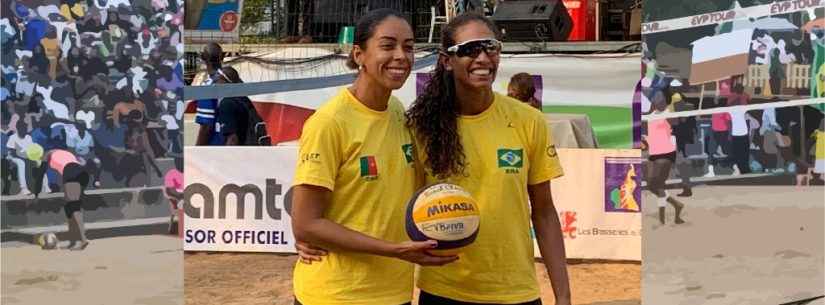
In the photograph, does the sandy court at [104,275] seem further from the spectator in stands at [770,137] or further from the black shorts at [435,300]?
the spectator in stands at [770,137]

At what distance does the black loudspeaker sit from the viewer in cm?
1198

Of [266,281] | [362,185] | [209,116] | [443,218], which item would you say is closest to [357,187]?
[362,185]

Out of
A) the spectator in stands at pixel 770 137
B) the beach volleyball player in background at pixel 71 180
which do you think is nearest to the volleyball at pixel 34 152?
the beach volleyball player in background at pixel 71 180

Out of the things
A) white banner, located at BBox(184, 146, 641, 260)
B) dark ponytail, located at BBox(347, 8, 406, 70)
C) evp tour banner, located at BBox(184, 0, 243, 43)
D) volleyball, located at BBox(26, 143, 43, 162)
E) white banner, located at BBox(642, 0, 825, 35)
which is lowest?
white banner, located at BBox(184, 146, 641, 260)

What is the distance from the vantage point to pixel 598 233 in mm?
8133

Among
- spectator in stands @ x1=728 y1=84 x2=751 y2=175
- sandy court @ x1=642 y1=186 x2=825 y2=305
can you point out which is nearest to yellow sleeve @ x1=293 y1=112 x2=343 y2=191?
sandy court @ x1=642 y1=186 x2=825 y2=305

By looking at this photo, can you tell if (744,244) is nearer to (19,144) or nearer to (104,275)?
(104,275)

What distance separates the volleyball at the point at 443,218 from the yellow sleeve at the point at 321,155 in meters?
0.22

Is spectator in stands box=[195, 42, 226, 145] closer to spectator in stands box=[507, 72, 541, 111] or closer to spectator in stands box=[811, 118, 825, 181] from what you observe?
spectator in stands box=[507, 72, 541, 111]

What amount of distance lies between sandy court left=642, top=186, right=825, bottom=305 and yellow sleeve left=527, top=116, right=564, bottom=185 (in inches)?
98.1

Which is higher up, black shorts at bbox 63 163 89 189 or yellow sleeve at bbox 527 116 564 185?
yellow sleeve at bbox 527 116 564 185

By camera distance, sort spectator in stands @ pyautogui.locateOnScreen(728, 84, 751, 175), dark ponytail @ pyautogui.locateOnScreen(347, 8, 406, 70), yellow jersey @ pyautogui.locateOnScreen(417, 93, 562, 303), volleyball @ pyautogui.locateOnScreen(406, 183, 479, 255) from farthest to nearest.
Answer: spectator in stands @ pyautogui.locateOnScreen(728, 84, 751, 175) → yellow jersey @ pyautogui.locateOnScreen(417, 93, 562, 303) → dark ponytail @ pyautogui.locateOnScreen(347, 8, 406, 70) → volleyball @ pyautogui.locateOnScreen(406, 183, 479, 255)

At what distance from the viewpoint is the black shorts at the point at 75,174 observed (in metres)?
4.55

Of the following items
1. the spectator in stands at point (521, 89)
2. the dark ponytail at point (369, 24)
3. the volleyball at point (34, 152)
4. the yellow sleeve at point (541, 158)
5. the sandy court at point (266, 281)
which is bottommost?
the sandy court at point (266, 281)
